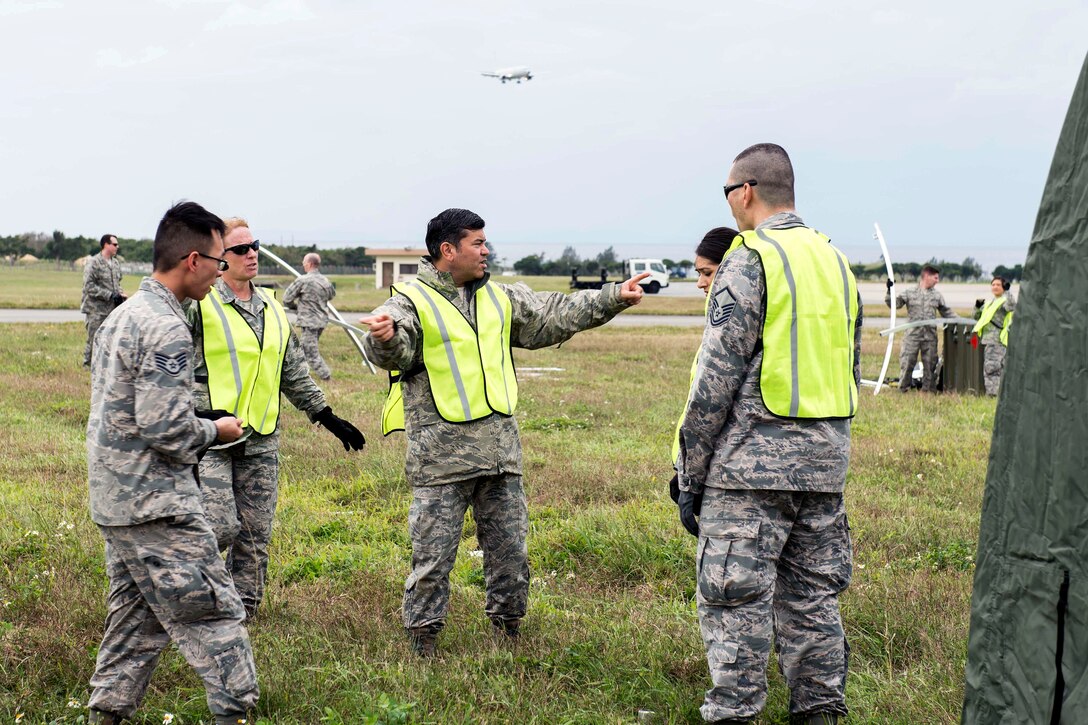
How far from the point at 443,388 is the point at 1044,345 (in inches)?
124

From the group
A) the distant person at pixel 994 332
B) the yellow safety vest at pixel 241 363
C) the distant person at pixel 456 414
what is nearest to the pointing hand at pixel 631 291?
the distant person at pixel 456 414

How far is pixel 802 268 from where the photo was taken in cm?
379

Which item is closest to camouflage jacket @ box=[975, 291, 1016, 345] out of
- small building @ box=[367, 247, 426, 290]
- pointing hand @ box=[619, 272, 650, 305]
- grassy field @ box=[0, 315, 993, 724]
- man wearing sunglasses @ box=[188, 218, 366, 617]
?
grassy field @ box=[0, 315, 993, 724]

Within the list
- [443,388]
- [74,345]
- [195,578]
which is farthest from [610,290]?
[74,345]

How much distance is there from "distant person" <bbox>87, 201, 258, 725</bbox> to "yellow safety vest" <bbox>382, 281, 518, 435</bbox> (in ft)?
4.05

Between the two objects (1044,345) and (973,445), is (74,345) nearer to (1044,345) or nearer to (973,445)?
(973,445)

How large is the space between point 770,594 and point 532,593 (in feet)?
7.60

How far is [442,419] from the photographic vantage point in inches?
193

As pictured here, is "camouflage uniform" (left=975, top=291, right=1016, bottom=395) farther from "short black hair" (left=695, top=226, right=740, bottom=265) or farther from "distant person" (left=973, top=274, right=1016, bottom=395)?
"short black hair" (left=695, top=226, right=740, bottom=265)

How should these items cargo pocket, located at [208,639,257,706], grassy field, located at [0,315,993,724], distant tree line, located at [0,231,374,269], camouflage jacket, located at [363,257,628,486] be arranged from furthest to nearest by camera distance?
distant tree line, located at [0,231,374,269]
camouflage jacket, located at [363,257,628,486]
grassy field, located at [0,315,993,724]
cargo pocket, located at [208,639,257,706]

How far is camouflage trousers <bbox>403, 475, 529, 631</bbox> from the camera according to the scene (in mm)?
4914

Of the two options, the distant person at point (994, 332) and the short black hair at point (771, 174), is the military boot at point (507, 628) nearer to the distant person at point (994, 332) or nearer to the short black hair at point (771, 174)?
the short black hair at point (771, 174)

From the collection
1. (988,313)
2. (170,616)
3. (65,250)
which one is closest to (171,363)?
(170,616)

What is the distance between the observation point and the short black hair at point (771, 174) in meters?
4.01
